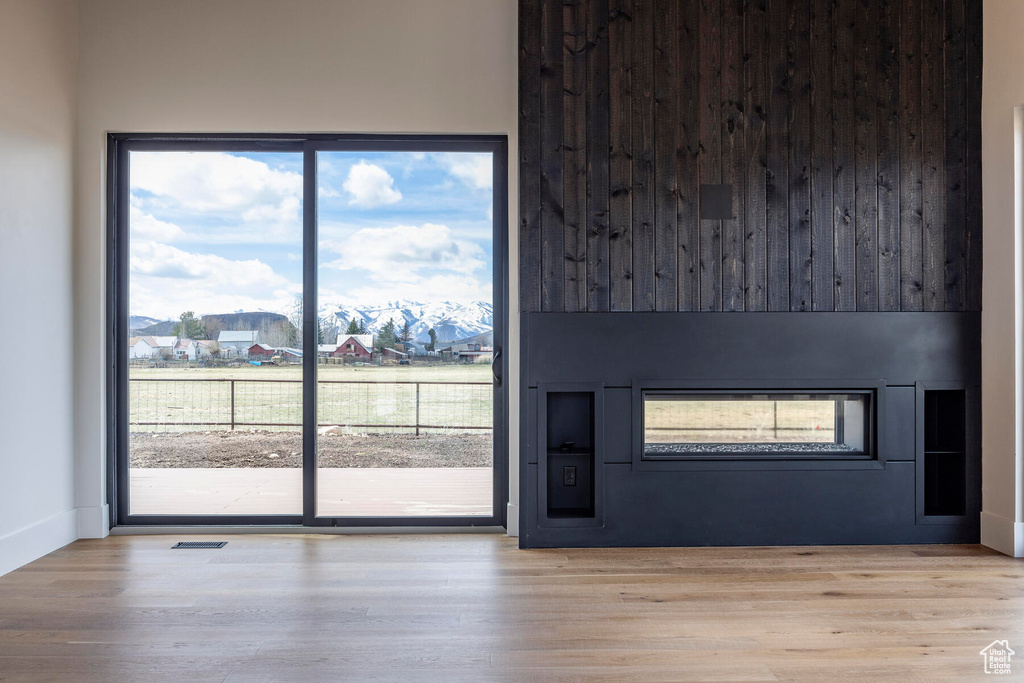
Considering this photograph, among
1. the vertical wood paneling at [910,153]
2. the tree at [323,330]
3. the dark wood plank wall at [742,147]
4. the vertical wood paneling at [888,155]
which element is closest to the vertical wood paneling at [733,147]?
the dark wood plank wall at [742,147]

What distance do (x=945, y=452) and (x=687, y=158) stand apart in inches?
83.6

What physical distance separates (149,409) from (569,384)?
7.92ft

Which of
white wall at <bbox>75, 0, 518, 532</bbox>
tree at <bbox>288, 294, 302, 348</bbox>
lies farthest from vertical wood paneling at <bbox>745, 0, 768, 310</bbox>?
tree at <bbox>288, 294, 302, 348</bbox>

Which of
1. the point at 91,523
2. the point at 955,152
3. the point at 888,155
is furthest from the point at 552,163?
the point at 91,523

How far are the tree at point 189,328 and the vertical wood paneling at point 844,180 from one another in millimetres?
3545

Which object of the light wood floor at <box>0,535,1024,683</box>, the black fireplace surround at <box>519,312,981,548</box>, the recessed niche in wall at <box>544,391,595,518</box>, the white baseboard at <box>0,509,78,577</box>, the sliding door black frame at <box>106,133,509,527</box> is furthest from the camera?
the sliding door black frame at <box>106,133,509,527</box>

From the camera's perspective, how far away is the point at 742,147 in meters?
3.49

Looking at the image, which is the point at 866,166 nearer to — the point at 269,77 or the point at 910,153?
the point at 910,153

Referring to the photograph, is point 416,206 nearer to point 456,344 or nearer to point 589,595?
point 456,344

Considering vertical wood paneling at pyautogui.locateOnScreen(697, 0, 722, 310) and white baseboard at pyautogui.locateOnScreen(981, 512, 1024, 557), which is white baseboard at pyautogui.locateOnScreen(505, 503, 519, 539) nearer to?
vertical wood paneling at pyautogui.locateOnScreen(697, 0, 722, 310)

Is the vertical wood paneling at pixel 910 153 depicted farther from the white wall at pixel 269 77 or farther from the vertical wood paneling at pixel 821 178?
the white wall at pixel 269 77

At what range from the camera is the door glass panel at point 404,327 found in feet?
12.4

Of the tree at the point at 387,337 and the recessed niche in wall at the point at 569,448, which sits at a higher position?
the tree at the point at 387,337

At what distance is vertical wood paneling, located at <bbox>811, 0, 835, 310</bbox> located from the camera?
3484mm
